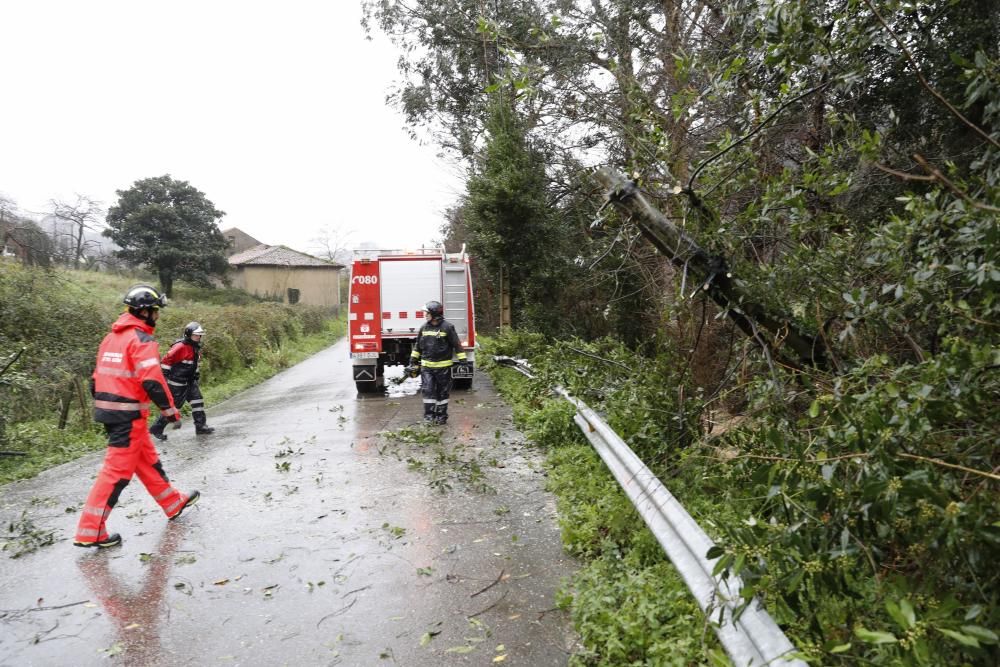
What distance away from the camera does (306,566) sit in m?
4.32

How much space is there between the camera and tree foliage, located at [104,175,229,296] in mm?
37938

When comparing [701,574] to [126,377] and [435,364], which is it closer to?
[126,377]

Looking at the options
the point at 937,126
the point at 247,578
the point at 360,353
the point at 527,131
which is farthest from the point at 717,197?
the point at 527,131

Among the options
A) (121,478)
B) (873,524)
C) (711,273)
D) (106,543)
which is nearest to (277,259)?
(121,478)

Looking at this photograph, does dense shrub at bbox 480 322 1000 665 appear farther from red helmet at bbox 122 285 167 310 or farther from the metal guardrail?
red helmet at bbox 122 285 167 310

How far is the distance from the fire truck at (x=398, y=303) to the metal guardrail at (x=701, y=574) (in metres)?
8.05

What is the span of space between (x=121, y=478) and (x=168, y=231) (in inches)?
1503

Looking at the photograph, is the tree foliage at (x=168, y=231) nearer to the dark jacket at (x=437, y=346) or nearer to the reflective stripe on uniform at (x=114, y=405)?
the dark jacket at (x=437, y=346)

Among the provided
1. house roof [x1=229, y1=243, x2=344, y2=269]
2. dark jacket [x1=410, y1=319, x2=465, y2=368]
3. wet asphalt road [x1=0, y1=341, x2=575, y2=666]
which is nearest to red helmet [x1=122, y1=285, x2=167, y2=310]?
wet asphalt road [x1=0, y1=341, x2=575, y2=666]

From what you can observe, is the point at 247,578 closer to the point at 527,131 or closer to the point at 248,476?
the point at 248,476

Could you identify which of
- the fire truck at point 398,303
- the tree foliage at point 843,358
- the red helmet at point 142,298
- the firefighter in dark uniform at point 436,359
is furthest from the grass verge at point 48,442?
the tree foliage at point 843,358

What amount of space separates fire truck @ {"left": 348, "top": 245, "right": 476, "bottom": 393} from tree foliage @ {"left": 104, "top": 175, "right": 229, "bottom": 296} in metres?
29.8

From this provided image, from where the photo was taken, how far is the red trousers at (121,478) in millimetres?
4742

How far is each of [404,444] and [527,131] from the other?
1113cm
